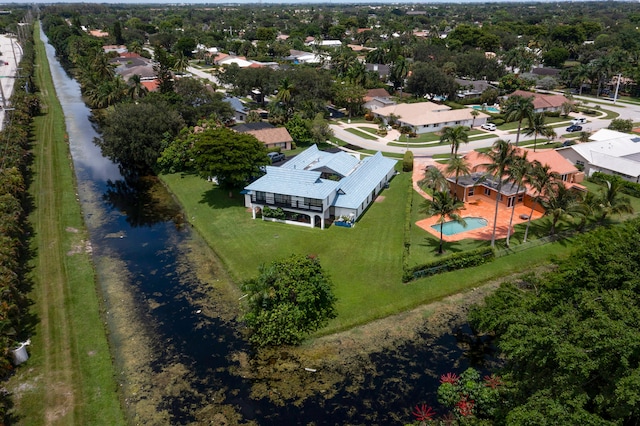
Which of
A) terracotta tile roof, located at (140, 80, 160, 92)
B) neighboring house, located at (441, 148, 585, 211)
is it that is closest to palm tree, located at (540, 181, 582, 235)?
neighboring house, located at (441, 148, 585, 211)

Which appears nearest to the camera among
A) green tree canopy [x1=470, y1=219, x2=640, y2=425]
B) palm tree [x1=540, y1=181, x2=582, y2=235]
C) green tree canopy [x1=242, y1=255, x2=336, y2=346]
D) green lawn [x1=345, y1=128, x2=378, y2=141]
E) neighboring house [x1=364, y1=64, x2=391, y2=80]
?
green tree canopy [x1=470, y1=219, x2=640, y2=425]

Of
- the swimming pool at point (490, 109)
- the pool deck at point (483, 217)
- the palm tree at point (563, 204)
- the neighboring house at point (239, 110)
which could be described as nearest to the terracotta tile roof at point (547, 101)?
the swimming pool at point (490, 109)

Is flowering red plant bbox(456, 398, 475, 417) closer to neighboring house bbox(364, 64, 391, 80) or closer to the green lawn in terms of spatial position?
the green lawn

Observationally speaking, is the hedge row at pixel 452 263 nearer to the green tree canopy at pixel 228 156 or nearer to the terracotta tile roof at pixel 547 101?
the green tree canopy at pixel 228 156

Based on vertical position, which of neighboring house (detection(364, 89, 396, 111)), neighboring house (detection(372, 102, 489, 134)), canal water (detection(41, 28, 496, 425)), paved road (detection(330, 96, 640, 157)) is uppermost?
neighboring house (detection(364, 89, 396, 111))

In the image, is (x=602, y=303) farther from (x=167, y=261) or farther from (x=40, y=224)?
(x=40, y=224)

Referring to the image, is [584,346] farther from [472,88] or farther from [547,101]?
[472,88]
